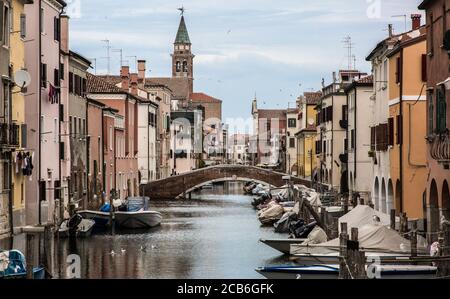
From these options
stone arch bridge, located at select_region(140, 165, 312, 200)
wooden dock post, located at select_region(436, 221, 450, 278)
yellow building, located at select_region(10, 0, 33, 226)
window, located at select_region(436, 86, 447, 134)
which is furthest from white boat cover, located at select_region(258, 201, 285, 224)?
wooden dock post, located at select_region(436, 221, 450, 278)

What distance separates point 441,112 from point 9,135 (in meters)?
9.98

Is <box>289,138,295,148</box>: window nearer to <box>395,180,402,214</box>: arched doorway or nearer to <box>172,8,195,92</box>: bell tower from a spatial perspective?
<box>395,180,402,214</box>: arched doorway

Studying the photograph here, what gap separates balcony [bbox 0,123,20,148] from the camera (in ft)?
76.9

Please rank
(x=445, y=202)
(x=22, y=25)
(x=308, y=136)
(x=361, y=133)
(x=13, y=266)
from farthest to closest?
1. (x=308, y=136)
2. (x=361, y=133)
3. (x=22, y=25)
4. (x=445, y=202)
5. (x=13, y=266)

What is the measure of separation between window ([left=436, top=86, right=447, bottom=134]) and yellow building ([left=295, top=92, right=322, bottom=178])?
140 feet

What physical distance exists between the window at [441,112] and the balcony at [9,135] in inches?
383

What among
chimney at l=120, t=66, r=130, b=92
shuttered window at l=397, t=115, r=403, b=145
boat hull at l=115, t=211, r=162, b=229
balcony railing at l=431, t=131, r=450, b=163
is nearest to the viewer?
balcony railing at l=431, t=131, r=450, b=163

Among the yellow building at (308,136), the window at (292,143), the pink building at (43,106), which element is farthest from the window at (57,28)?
the window at (292,143)

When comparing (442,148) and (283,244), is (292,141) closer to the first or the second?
(283,244)

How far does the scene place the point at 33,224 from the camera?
27.6 meters

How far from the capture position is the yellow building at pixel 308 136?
213ft

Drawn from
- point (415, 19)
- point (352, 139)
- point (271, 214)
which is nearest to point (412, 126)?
point (415, 19)

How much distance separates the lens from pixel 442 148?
19891 mm

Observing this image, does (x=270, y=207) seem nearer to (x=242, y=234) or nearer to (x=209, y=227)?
(x=209, y=227)
